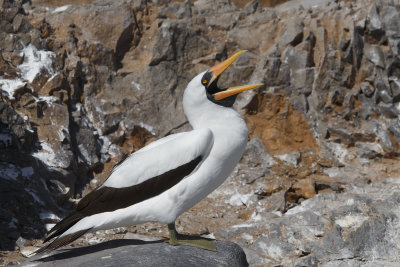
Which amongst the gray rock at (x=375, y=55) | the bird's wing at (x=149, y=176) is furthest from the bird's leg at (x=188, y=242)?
the gray rock at (x=375, y=55)

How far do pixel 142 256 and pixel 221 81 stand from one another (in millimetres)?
6615

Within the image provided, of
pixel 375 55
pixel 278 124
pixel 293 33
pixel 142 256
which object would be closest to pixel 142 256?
pixel 142 256

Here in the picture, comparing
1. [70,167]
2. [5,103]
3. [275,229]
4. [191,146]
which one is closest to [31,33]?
[5,103]

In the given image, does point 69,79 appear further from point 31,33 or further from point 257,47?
point 257,47

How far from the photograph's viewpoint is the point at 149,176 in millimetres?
4406

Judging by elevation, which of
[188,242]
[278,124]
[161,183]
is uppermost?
[161,183]

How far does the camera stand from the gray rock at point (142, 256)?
14.2 ft

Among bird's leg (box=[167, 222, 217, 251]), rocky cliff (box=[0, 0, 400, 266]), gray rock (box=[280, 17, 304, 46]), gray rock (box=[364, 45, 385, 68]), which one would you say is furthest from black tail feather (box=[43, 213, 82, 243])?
gray rock (box=[364, 45, 385, 68])

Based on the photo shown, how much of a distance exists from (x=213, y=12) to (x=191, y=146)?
753cm

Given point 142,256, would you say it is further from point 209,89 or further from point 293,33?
point 293,33

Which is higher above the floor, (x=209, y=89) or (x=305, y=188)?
(x=209, y=89)

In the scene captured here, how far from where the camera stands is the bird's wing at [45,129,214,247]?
173 inches

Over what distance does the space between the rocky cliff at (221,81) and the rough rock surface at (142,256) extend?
102 inches

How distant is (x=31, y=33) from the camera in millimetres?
9648
